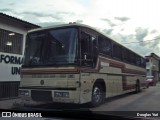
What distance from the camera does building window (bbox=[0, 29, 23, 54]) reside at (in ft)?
46.0

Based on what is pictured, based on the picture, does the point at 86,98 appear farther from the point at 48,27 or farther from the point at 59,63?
the point at 48,27

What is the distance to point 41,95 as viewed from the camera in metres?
9.34

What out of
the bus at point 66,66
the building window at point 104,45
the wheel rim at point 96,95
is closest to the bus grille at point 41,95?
the bus at point 66,66

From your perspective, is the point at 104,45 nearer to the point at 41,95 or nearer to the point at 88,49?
the point at 88,49

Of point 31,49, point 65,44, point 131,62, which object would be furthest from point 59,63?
point 131,62

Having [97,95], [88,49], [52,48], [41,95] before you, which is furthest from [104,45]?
[41,95]

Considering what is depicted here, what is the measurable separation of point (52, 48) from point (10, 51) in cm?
586

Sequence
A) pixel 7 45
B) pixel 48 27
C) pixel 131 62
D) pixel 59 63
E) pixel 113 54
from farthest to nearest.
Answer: pixel 131 62
pixel 7 45
pixel 113 54
pixel 48 27
pixel 59 63

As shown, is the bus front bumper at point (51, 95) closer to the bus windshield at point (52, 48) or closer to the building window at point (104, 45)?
the bus windshield at point (52, 48)

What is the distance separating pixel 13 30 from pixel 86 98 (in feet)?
22.7

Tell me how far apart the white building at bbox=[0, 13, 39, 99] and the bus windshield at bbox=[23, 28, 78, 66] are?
155 inches

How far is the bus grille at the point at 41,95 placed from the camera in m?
9.13

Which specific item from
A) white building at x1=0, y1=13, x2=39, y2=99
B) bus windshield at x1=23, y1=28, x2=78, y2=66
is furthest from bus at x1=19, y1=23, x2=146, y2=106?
white building at x1=0, y1=13, x2=39, y2=99

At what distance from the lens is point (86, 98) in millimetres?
9336
